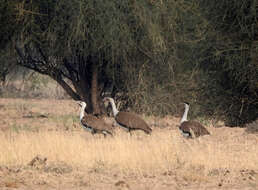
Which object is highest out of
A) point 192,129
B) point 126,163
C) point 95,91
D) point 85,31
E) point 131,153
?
point 85,31

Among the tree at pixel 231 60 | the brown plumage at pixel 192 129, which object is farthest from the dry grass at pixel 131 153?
the tree at pixel 231 60

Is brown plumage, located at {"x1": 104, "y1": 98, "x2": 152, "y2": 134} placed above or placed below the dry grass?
above

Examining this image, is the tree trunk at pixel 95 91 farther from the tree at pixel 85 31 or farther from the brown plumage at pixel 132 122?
the brown plumage at pixel 132 122

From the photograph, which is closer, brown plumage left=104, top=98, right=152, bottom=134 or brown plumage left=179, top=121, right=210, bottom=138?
brown plumage left=179, top=121, right=210, bottom=138

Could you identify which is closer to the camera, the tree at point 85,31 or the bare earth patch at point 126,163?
the bare earth patch at point 126,163

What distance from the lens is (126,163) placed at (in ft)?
37.0

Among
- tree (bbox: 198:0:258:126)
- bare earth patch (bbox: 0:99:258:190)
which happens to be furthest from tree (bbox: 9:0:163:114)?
bare earth patch (bbox: 0:99:258:190)

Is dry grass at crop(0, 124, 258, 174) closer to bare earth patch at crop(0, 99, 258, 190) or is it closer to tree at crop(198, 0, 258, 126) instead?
bare earth patch at crop(0, 99, 258, 190)

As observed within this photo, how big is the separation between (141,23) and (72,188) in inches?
408

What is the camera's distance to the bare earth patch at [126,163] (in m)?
10.1

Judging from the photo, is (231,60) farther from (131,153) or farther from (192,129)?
(131,153)

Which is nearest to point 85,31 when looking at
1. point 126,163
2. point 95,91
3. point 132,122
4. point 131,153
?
point 95,91

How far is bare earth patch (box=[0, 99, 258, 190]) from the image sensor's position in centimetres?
1005

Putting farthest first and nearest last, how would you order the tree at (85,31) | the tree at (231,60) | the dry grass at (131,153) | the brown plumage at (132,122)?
the tree at (85,31) < the tree at (231,60) < the brown plumage at (132,122) < the dry grass at (131,153)
